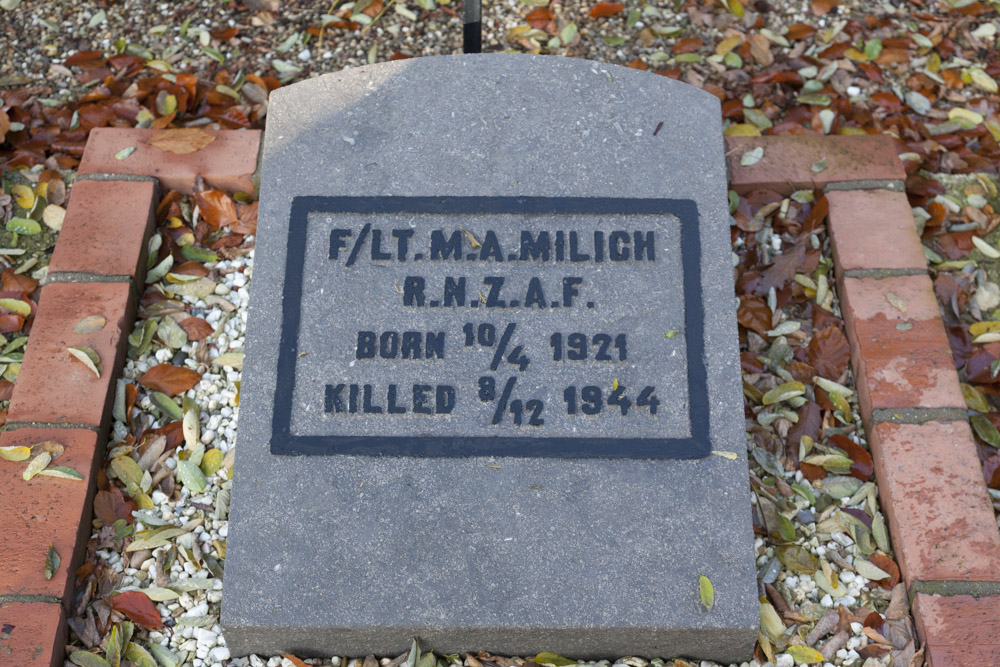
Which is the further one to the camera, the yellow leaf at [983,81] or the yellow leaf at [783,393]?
the yellow leaf at [983,81]

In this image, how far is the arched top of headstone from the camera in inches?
82.6

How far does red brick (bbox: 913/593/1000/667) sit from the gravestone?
0.40 meters

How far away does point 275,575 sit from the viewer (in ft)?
5.89

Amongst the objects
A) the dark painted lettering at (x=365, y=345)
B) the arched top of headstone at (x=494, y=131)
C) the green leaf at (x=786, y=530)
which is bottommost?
the green leaf at (x=786, y=530)

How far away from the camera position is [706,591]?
1777 mm

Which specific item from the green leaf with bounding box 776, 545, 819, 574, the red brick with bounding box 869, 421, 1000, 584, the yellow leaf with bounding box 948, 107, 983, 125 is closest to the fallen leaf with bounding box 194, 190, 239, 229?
the green leaf with bounding box 776, 545, 819, 574

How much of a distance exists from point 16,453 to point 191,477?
1.27 feet

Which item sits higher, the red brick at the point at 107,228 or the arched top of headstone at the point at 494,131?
the arched top of headstone at the point at 494,131

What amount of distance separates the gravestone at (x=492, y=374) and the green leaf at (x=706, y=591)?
13 millimetres

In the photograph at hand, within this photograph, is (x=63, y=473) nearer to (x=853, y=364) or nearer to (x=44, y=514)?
(x=44, y=514)

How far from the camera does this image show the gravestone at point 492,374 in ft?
5.87

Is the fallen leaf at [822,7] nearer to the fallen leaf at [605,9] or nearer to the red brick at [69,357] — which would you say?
the fallen leaf at [605,9]

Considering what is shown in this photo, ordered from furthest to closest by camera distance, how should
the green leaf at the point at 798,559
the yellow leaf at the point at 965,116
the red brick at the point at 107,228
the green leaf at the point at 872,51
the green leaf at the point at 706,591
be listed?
the green leaf at the point at 872,51, the yellow leaf at the point at 965,116, the red brick at the point at 107,228, the green leaf at the point at 798,559, the green leaf at the point at 706,591

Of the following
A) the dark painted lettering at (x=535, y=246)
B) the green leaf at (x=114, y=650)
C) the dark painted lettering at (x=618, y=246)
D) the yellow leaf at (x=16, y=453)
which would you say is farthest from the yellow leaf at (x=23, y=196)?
the dark painted lettering at (x=618, y=246)
